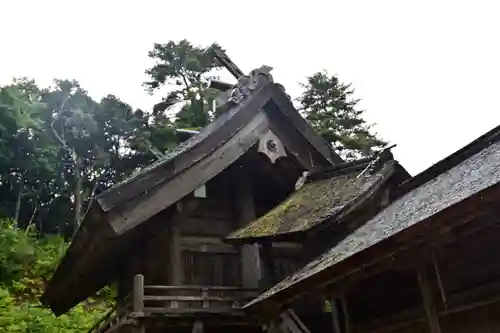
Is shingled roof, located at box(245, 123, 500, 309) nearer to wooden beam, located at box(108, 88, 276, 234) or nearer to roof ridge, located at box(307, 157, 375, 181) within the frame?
roof ridge, located at box(307, 157, 375, 181)

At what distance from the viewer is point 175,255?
1077 centimetres

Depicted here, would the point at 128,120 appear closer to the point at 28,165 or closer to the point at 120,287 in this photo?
the point at 28,165

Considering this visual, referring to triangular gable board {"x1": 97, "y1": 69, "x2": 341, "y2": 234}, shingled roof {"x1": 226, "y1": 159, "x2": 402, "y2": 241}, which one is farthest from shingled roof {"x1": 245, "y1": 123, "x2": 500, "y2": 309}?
triangular gable board {"x1": 97, "y1": 69, "x2": 341, "y2": 234}

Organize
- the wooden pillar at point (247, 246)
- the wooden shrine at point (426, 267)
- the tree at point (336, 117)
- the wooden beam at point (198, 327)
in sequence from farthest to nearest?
the tree at point (336, 117)
the wooden pillar at point (247, 246)
the wooden beam at point (198, 327)
the wooden shrine at point (426, 267)

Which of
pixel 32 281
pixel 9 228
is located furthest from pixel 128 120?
pixel 32 281

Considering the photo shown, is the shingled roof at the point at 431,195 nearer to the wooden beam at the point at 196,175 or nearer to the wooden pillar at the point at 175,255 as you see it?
the wooden pillar at the point at 175,255

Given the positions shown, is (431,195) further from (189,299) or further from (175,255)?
(175,255)

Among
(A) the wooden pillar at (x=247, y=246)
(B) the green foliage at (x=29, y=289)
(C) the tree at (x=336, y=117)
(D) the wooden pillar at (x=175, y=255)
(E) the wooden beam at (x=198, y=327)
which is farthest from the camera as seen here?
(C) the tree at (x=336, y=117)

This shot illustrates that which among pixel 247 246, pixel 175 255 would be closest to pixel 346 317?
pixel 247 246

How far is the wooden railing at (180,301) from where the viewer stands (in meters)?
9.55

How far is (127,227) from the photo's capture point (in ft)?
32.5

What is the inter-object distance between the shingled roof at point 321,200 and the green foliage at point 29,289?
41.1ft

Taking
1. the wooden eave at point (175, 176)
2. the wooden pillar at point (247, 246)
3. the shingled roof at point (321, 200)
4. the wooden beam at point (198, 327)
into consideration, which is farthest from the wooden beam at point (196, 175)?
the wooden beam at point (198, 327)

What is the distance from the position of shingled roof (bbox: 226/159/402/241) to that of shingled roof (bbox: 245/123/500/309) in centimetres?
78
